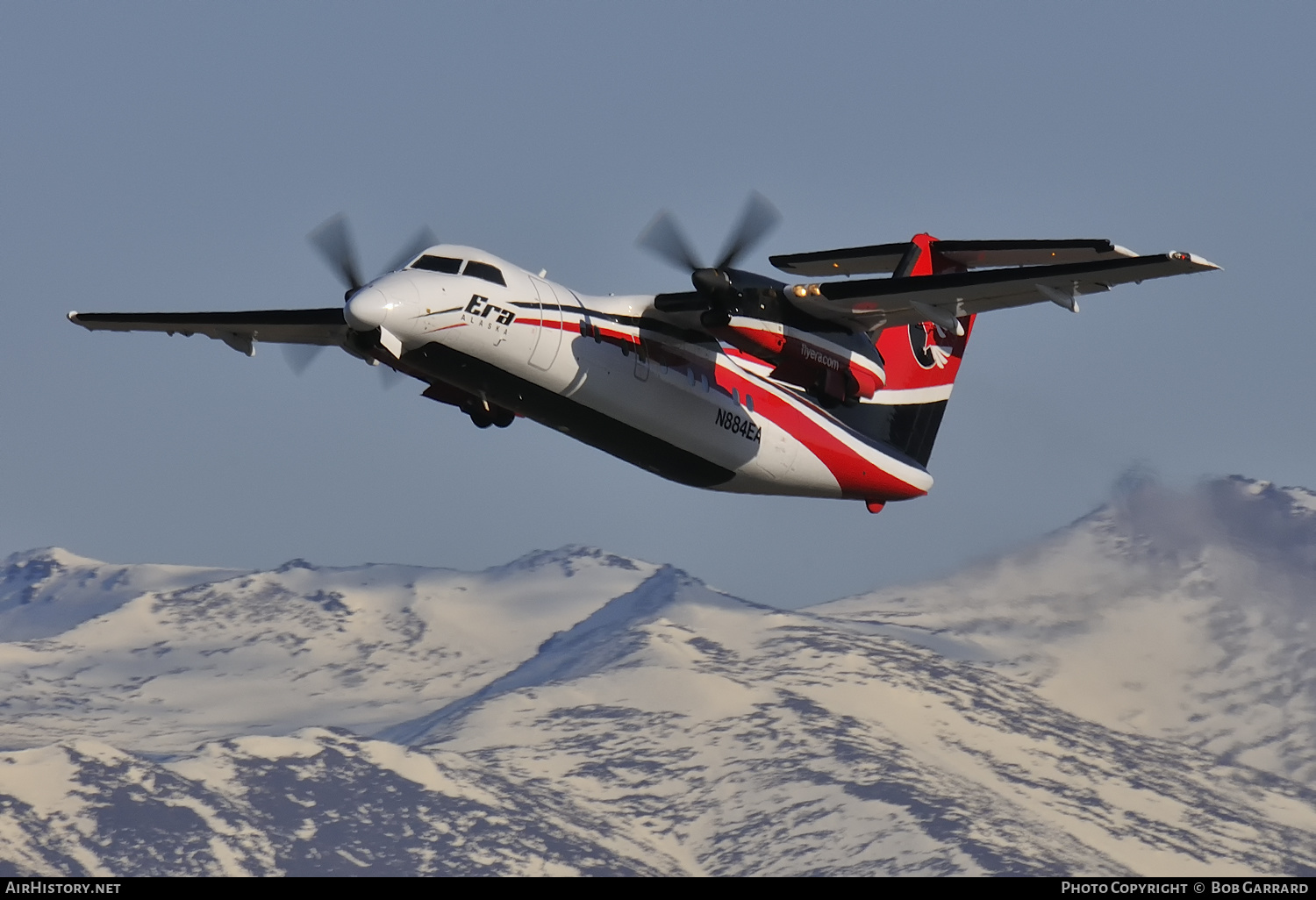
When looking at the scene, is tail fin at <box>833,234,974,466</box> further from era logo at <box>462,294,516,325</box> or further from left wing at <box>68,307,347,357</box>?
left wing at <box>68,307,347,357</box>

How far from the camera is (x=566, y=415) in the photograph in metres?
25.0

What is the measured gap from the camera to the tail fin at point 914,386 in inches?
1181

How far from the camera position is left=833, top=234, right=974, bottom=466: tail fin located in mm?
30000

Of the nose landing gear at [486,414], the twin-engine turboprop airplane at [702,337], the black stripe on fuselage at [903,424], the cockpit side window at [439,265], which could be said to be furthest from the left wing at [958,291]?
the cockpit side window at [439,265]

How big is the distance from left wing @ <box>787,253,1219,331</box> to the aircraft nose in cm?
618

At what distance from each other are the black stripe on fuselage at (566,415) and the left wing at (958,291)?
296 cm

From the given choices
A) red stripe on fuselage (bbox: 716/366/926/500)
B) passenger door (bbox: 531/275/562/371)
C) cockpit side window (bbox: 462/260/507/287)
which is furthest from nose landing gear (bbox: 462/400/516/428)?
red stripe on fuselage (bbox: 716/366/926/500)

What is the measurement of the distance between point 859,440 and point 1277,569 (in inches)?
3563

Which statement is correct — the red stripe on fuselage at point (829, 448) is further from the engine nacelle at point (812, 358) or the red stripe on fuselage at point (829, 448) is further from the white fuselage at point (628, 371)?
the engine nacelle at point (812, 358)

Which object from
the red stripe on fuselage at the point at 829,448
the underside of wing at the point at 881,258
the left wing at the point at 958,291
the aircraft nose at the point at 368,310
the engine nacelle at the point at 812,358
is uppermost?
the underside of wing at the point at 881,258

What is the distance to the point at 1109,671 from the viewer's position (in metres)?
113

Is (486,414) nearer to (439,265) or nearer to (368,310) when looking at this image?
(439,265)

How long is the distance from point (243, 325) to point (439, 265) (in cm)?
494
